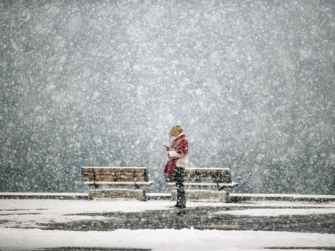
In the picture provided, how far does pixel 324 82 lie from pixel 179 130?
7604mm

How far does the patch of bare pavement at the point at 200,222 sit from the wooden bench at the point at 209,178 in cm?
326

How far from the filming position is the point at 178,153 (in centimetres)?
1367

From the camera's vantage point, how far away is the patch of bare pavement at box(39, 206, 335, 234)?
10.8m

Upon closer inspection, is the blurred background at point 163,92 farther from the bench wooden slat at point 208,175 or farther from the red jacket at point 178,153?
the red jacket at point 178,153

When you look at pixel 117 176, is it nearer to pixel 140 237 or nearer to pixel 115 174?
pixel 115 174

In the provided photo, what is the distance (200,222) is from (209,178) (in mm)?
5488

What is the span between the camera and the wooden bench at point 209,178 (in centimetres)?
1702

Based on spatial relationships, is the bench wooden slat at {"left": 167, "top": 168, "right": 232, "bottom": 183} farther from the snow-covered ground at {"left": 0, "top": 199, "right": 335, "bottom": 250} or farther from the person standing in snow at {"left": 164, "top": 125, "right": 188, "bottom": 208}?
the snow-covered ground at {"left": 0, "top": 199, "right": 335, "bottom": 250}

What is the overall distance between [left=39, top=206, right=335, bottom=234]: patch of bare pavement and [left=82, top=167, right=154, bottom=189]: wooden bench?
146 inches

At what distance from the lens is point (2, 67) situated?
21.1 metres

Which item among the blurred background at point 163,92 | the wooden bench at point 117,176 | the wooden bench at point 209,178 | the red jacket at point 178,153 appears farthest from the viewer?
the blurred background at point 163,92

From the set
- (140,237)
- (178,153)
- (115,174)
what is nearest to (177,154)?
(178,153)

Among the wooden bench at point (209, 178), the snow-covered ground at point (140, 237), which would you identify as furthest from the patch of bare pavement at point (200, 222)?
the wooden bench at point (209, 178)

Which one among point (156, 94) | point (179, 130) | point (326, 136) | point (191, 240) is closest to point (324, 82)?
point (326, 136)
